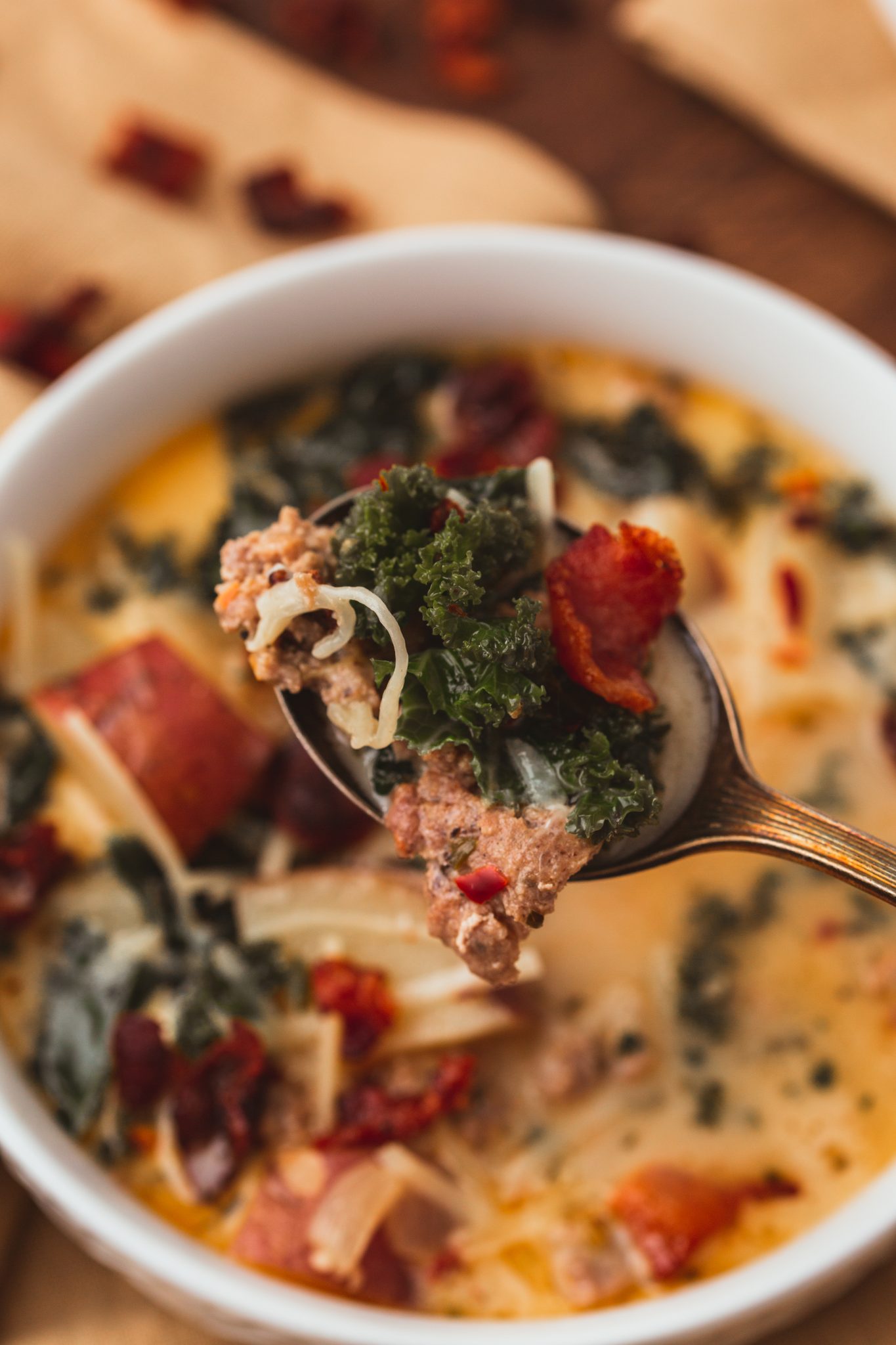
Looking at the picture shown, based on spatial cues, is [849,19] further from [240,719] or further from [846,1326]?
[846,1326]

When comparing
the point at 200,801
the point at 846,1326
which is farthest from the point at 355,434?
the point at 846,1326

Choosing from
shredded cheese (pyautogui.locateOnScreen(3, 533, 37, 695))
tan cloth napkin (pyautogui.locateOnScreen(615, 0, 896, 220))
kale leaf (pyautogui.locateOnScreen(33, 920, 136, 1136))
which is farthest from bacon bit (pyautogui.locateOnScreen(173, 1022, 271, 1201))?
tan cloth napkin (pyautogui.locateOnScreen(615, 0, 896, 220))

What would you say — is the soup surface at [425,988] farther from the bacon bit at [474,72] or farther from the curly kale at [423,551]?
the bacon bit at [474,72]

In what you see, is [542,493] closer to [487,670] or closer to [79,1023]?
[487,670]

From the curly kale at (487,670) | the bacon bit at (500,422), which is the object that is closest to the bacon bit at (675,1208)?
the curly kale at (487,670)

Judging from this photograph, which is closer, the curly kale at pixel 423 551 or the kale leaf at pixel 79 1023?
the curly kale at pixel 423 551
